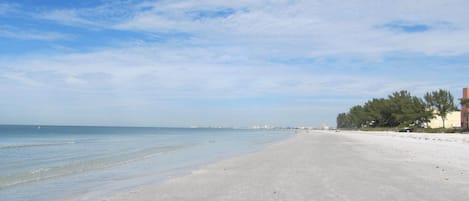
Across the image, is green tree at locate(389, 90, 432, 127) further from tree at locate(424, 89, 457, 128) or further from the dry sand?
the dry sand

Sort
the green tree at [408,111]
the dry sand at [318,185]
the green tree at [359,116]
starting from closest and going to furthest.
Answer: the dry sand at [318,185], the green tree at [408,111], the green tree at [359,116]

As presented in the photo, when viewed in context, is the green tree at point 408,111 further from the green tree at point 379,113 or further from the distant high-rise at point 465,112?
the distant high-rise at point 465,112

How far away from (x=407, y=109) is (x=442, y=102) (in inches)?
449

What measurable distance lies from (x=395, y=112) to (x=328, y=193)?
336 ft

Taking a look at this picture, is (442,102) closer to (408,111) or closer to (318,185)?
(408,111)

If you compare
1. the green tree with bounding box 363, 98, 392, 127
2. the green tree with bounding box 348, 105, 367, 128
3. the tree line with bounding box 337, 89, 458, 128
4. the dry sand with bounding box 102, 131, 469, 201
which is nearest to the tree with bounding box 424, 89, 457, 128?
the tree line with bounding box 337, 89, 458, 128

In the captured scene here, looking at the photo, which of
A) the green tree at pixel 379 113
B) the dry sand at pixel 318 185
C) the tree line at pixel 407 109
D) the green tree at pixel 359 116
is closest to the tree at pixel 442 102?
the tree line at pixel 407 109

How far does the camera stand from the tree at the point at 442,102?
8338cm

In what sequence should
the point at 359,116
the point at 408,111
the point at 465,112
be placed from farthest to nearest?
the point at 359,116, the point at 408,111, the point at 465,112

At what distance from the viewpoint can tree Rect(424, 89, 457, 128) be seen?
274 feet

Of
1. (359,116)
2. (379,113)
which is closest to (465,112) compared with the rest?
(379,113)

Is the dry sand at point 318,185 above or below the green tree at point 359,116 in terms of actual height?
below

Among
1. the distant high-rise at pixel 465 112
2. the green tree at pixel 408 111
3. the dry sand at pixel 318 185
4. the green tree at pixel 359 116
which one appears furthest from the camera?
the green tree at pixel 359 116

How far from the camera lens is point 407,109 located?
95.4m
